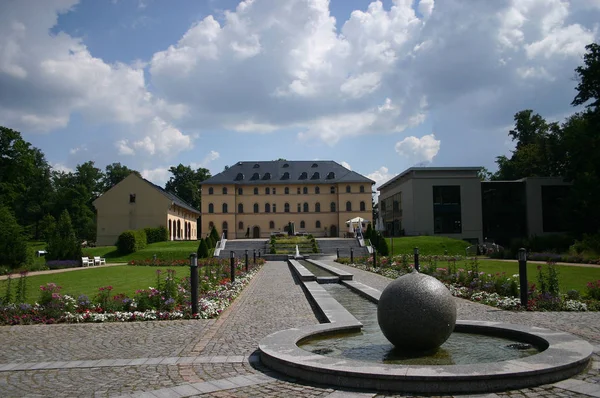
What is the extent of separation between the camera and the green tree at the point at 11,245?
3381 centimetres

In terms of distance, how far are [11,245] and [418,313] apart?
34785mm

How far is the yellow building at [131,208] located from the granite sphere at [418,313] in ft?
207

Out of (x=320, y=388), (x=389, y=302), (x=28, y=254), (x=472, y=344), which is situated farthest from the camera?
(x=28, y=254)

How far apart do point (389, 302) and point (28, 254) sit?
34882 mm

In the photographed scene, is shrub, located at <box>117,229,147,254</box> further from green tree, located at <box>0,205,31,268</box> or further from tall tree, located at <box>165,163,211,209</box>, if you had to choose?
tall tree, located at <box>165,163,211,209</box>

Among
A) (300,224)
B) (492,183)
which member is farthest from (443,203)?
(300,224)

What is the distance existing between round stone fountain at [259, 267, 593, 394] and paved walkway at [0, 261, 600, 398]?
17 cm

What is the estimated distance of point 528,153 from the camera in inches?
2729

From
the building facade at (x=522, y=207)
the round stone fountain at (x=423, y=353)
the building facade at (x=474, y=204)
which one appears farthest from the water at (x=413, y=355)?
the building facade at (x=522, y=207)

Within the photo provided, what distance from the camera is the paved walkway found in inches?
226

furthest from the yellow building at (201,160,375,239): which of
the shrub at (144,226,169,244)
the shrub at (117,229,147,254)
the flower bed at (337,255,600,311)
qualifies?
the flower bed at (337,255,600,311)

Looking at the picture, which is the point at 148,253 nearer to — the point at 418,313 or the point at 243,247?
the point at 243,247

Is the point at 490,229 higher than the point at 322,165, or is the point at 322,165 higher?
the point at 322,165

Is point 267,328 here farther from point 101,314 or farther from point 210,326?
point 101,314
